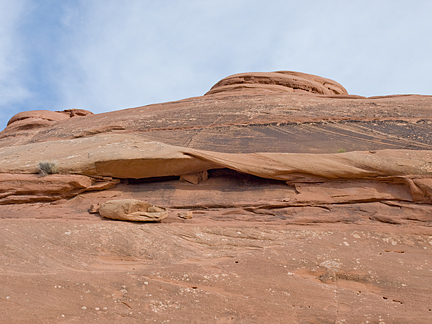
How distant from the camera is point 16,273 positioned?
18.2 ft

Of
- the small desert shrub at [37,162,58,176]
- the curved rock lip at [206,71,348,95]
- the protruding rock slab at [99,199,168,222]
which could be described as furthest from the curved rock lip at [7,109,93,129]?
the protruding rock slab at [99,199,168,222]

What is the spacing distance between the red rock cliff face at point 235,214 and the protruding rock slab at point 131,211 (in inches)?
12.1

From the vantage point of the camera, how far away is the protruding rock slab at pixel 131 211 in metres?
7.72

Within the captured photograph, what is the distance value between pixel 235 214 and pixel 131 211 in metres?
2.66

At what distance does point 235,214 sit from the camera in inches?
323

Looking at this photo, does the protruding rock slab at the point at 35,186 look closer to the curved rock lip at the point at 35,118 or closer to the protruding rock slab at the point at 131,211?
the protruding rock slab at the point at 131,211

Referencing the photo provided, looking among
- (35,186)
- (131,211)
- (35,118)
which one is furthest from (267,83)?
(35,186)

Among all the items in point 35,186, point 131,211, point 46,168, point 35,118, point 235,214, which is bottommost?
point 235,214

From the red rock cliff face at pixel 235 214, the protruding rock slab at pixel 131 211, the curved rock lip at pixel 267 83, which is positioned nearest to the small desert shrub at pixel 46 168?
the red rock cliff face at pixel 235 214

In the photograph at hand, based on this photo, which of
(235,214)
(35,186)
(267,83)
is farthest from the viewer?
(267,83)

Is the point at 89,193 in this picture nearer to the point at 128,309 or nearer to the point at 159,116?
the point at 159,116

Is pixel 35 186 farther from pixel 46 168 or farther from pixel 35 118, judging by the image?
pixel 35 118

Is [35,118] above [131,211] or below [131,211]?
above

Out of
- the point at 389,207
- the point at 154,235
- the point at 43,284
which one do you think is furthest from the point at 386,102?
the point at 43,284
